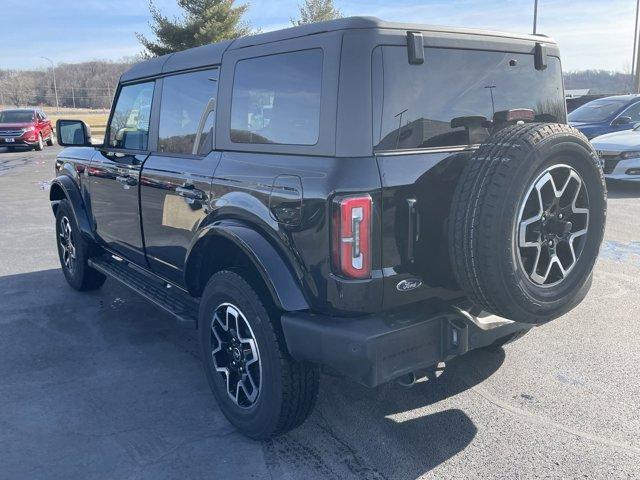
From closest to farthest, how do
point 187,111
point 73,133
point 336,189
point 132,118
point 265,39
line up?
point 336,189
point 265,39
point 187,111
point 132,118
point 73,133

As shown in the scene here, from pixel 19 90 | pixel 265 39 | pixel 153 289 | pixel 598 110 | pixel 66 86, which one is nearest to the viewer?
pixel 265 39

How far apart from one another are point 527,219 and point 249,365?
1.54m

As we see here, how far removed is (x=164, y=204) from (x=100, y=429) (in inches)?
54.0

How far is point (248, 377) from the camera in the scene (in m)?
3.08

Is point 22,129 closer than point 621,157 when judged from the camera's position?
No

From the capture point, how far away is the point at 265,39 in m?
3.02

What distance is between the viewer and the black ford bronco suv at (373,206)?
2.49 meters

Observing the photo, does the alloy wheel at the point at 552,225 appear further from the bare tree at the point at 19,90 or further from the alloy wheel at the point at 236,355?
the bare tree at the point at 19,90

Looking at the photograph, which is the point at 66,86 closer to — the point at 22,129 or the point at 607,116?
Result: the point at 22,129

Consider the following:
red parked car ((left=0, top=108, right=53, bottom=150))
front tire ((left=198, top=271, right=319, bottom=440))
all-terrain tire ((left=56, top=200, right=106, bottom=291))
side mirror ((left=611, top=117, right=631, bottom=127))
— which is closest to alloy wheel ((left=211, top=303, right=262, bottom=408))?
front tire ((left=198, top=271, right=319, bottom=440))

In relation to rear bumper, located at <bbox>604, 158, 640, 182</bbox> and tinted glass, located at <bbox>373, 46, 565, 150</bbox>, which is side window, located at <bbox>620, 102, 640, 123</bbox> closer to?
rear bumper, located at <bbox>604, 158, 640, 182</bbox>

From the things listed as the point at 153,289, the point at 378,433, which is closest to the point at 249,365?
the point at 378,433

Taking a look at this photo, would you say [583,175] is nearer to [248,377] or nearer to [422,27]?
[422,27]

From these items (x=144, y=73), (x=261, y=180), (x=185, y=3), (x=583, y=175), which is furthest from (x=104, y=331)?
(x=185, y=3)
